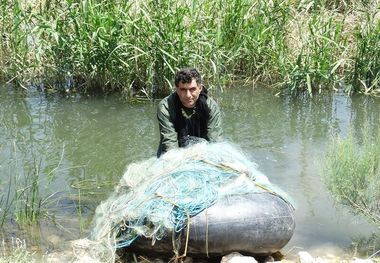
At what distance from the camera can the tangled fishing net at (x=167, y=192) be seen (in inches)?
167

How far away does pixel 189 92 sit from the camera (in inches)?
194

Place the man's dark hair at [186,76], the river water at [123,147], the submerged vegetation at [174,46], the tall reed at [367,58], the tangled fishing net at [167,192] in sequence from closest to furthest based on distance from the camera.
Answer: the tangled fishing net at [167,192]
the man's dark hair at [186,76]
the river water at [123,147]
the submerged vegetation at [174,46]
the tall reed at [367,58]

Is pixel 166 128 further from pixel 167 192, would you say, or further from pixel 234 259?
pixel 234 259

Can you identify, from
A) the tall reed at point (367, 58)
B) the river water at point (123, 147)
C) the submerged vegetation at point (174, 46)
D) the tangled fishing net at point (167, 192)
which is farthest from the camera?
the tall reed at point (367, 58)

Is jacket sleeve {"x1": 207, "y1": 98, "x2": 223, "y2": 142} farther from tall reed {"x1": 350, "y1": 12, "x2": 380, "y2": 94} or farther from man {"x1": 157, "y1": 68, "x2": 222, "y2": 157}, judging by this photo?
tall reed {"x1": 350, "y1": 12, "x2": 380, "y2": 94}

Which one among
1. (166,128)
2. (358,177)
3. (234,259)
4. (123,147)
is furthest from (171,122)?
(123,147)

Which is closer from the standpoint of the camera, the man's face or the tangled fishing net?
the tangled fishing net

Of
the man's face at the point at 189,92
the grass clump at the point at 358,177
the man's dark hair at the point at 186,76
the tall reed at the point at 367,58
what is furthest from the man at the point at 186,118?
the tall reed at the point at 367,58

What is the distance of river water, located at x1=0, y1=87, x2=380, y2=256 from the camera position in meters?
5.24

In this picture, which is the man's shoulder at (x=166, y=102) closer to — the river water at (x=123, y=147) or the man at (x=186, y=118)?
the man at (x=186, y=118)

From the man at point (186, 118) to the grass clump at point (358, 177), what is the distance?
1.03 metres

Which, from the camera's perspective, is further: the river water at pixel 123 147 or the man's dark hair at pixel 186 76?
the river water at pixel 123 147

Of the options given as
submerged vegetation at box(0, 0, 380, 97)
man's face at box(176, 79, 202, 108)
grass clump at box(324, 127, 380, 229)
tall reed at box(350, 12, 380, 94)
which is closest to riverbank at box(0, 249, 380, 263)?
grass clump at box(324, 127, 380, 229)

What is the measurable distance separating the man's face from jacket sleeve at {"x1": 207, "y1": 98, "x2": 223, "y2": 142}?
0.20m
